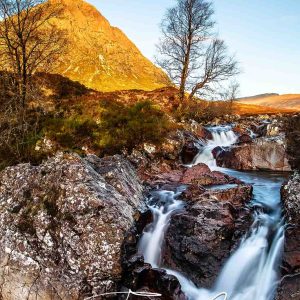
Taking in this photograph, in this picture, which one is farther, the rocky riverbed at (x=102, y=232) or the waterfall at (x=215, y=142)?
the waterfall at (x=215, y=142)

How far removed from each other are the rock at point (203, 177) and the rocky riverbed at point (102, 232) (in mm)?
1829

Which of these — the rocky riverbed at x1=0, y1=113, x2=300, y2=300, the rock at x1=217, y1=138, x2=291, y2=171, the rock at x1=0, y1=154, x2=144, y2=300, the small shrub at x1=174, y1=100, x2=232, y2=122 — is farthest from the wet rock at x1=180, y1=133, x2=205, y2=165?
the rock at x1=0, y1=154, x2=144, y2=300

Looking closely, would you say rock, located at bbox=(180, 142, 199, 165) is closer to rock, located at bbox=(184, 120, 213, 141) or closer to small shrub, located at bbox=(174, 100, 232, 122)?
rock, located at bbox=(184, 120, 213, 141)

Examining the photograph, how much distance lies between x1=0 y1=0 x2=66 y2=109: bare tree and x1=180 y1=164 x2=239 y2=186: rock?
8.07 meters

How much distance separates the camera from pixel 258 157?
53.9 ft

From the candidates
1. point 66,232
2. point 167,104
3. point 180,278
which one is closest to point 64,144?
point 66,232

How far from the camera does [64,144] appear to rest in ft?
49.1

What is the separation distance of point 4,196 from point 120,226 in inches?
123

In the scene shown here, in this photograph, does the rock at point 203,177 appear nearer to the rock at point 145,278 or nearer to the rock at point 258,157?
the rock at point 258,157

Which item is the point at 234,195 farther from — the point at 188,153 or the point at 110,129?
the point at 110,129

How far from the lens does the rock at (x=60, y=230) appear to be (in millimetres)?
7031

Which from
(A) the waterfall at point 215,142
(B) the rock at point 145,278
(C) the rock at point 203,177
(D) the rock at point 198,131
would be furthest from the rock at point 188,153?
(B) the rock at point 145,278

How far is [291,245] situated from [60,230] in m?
5.21

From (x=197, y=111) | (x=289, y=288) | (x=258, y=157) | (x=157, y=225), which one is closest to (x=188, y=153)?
(x=258, y=157)
